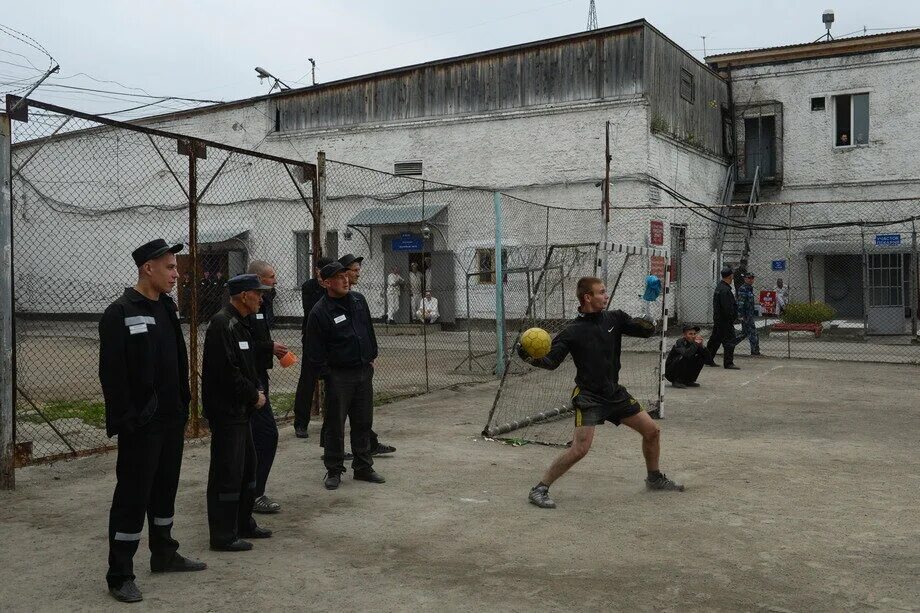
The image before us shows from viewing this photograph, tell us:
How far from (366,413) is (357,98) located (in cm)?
2008

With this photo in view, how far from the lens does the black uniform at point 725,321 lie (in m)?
15.1

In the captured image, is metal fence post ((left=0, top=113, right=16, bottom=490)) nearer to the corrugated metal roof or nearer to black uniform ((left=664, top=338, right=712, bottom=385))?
black uniform ((left=664, top=338, right=712, bottom=385))

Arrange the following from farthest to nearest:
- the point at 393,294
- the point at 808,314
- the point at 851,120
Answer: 1. the point at 851,120
2. the point at 393,294
3. the point at 808,314

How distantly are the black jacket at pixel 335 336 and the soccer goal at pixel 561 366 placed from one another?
191 cm

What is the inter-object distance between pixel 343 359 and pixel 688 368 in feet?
23.7

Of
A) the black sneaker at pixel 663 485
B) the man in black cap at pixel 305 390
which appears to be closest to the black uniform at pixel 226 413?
the black sneaker at pixel 663 485

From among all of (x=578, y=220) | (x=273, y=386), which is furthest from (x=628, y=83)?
(x=273, y=386)

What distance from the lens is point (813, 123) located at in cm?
2650

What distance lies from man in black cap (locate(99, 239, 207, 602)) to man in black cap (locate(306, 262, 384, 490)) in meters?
2.24

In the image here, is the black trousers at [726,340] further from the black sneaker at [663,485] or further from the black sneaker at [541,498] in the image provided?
the black sneaker at [541,498]

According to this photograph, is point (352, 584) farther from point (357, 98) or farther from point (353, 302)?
point (357, 98)

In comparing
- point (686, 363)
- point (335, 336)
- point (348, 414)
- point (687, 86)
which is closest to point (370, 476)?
point (348, 414)

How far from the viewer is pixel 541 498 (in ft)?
20.5

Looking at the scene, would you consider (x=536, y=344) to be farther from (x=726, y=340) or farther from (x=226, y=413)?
(x=726, y=340)
